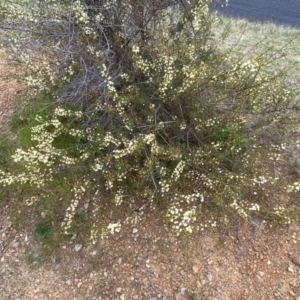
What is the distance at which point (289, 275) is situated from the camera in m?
2.38

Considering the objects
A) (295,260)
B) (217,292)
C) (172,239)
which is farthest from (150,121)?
(295,260)

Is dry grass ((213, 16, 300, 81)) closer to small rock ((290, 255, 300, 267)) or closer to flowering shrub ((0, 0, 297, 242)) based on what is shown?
flowering shrub ((0, 0, 297, 242))

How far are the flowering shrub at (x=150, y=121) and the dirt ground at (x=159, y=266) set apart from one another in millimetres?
169

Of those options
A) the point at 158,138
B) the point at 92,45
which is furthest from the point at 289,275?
the point at 92,45

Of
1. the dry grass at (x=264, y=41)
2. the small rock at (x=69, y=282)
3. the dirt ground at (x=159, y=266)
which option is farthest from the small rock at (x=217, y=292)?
the dry grass at (x=264, y=41)

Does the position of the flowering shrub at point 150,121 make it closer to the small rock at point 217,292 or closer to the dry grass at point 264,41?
the small rock at point 217,292

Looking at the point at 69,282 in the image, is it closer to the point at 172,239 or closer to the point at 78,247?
the point at 78,247

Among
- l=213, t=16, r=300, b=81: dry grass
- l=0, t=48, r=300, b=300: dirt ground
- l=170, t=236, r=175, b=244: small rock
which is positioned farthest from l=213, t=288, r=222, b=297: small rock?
l=213, t=16, r=300, b=81: dry grass

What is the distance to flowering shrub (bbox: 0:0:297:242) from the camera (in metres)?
2.54

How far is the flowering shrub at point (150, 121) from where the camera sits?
2.54m

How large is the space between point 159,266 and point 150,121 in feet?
3.96

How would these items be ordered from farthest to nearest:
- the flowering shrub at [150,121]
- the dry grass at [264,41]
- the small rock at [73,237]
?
the dry grass at [264,41] → the small rock at [73,237] → the flowering shrub at [150,121]

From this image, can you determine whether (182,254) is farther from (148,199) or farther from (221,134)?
(221,134)

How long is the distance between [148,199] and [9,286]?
51.1 inches
